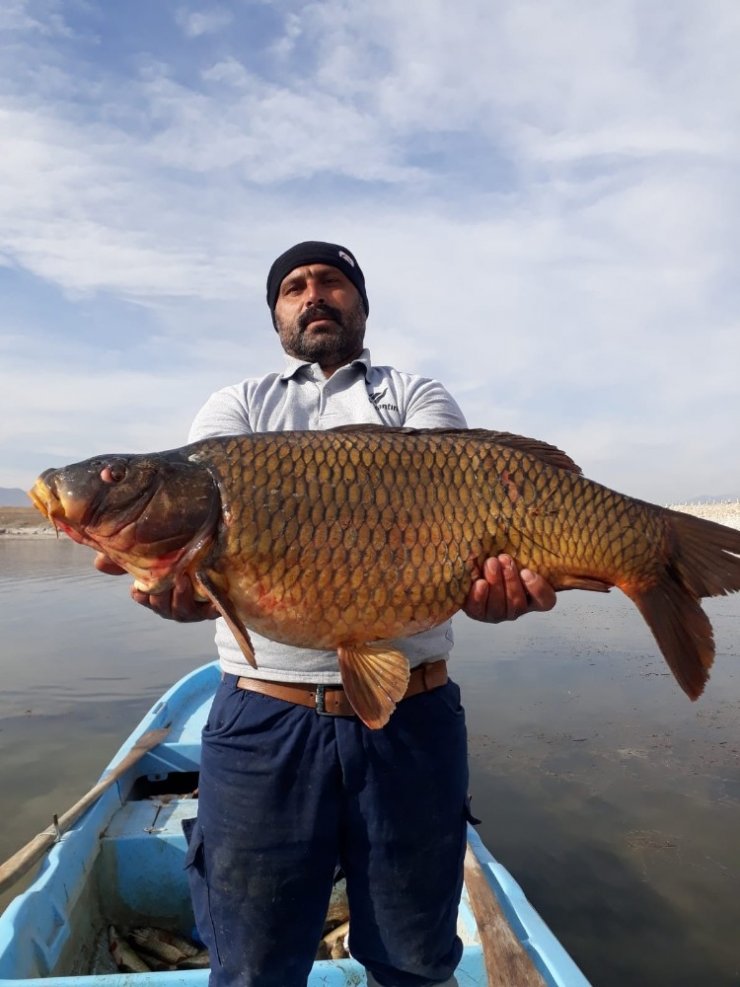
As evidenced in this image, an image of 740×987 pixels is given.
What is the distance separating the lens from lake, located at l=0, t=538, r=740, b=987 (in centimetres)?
471

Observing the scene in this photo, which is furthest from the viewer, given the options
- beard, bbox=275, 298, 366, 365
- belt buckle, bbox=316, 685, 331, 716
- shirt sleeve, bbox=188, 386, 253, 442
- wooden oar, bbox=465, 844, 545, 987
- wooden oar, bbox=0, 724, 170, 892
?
wooden oar, bbox=0, 724, 170, 892

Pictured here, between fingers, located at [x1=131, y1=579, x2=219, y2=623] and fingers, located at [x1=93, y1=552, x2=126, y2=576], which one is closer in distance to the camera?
fingers, located at [x1=131, y1=579, x2=219, y2=623]

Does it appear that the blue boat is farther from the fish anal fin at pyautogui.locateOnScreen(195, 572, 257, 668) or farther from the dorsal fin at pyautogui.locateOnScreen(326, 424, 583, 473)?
the dorsal fin at pyautogui.locateOnScreen(326, 424, 583, 473)

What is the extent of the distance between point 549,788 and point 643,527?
Result: 5.06m

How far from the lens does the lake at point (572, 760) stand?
4707 mm

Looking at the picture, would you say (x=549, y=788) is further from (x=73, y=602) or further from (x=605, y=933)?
(x=73, y=602)

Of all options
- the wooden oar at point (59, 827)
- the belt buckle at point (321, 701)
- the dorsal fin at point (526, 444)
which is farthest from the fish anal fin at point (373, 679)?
the wooden oar at point (59, 827)

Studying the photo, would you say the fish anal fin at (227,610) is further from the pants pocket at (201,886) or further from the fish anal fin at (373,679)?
the pants pocket at (201,886)

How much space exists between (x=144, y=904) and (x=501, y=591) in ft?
9.95

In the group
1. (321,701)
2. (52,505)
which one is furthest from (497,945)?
(52,505)

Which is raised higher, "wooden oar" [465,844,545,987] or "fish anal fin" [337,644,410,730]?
"fish anal fin" [337,644,410,730]

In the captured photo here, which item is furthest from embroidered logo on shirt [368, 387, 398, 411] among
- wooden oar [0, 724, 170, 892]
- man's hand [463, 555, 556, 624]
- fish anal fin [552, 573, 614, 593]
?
wooden oar [0, 724, 170, 892]

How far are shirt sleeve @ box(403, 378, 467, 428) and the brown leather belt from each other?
93 cm

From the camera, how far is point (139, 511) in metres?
2.19
